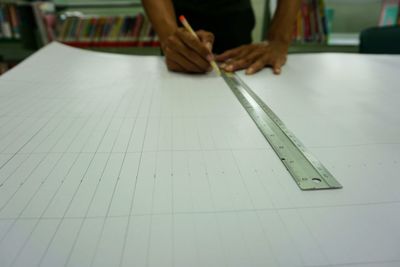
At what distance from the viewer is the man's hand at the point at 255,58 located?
0.86 metres

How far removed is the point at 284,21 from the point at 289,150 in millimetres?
781

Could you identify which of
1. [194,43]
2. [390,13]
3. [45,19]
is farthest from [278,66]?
[45,19]

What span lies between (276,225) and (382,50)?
1.16m

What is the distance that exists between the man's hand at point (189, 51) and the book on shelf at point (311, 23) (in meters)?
1.57

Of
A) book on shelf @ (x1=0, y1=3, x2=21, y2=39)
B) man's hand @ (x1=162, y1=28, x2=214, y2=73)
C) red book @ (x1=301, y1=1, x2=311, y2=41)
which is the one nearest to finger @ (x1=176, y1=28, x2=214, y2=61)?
man's hand @ (x1=162, y1=28, x2=214, y2=73)

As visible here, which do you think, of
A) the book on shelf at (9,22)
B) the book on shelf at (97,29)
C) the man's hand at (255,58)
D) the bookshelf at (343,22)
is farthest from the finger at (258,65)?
the book on shelf at (9,22)

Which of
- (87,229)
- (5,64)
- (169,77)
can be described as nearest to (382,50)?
(169,77)

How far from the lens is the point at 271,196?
1.10ft

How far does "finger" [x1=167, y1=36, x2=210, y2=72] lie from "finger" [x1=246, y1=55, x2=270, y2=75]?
5.0 inches

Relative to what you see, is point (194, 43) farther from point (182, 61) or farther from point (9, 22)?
point (9, 22)

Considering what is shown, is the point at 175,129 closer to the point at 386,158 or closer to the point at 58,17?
the point at 386,158

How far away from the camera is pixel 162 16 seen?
3.11 ft

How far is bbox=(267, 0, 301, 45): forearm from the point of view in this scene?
1.03 meters

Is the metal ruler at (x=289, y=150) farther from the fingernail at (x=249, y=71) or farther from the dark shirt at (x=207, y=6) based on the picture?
the dark shirt at (x=207, y=6)
